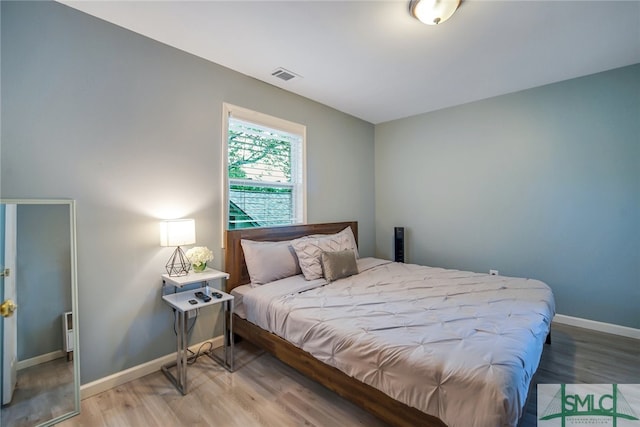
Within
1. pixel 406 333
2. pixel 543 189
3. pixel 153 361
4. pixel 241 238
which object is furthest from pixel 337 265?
pixel 543 189

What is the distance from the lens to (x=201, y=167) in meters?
2.59

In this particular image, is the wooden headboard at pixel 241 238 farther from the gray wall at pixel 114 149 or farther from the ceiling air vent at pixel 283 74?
the ceiling air vent at pixel 283 74

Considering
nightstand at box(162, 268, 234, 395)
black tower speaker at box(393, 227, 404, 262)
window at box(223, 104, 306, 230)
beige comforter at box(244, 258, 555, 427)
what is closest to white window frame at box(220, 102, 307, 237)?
window at box(223, 104, 306, 230)

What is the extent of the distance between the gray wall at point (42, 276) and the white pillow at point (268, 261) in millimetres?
1312

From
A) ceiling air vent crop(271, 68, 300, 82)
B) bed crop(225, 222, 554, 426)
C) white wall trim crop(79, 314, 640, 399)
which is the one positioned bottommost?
white wall trim crop(79, 314, 640, 399)

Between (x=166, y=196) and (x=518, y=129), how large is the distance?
387 cm

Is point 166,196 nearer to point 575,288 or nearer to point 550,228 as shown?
point 550,228

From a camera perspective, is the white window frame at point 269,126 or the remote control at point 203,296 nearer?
the remote control at point 203,296

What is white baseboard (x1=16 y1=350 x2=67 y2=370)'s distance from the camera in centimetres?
169

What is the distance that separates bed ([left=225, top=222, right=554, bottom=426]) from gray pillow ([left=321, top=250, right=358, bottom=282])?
0.08 feet

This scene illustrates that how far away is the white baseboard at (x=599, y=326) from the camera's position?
2768 mm

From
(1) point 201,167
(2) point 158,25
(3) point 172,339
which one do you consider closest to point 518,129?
(1) point 201,167

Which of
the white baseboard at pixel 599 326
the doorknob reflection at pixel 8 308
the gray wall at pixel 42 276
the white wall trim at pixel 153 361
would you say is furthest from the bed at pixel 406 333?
the doorknob reflection at pixel 8 308

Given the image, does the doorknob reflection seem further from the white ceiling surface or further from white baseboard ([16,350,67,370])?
the white ceiling surface
